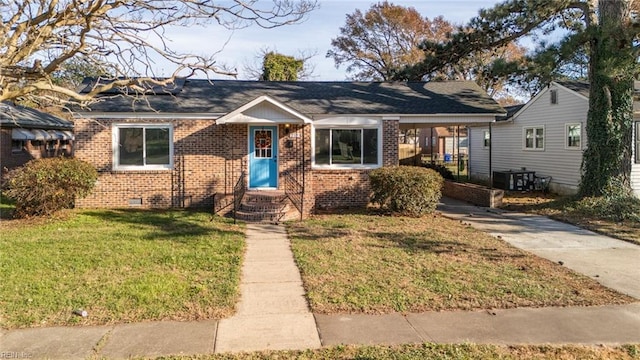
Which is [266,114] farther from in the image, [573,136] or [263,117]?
[573,136]

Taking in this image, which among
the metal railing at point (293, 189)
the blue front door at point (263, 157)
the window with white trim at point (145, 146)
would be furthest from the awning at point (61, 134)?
the metal railing at point (293, 189)

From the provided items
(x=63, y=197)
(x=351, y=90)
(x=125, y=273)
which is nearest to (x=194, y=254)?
A: (x=125, y=273)

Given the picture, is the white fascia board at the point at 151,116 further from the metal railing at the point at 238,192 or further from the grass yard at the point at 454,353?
the grass yard at the point at 454,353

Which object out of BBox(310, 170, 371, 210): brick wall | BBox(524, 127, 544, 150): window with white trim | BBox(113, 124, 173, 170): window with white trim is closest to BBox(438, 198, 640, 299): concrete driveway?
BBox(310, 170, 371, 210): brick wall

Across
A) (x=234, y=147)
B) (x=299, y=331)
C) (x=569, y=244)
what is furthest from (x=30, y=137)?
(x=569, y=244)

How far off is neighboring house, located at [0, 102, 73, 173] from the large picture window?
1076 centimetres

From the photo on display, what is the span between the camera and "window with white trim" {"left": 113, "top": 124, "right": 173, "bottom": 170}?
1357 cm

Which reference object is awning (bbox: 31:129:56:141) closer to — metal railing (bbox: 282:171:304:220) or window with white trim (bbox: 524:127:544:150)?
metal railing (bbox: 282:171:304:220)

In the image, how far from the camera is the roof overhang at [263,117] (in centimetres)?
1252

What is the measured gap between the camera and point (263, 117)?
12.8 metres

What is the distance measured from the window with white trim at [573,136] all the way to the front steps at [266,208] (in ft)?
35.0

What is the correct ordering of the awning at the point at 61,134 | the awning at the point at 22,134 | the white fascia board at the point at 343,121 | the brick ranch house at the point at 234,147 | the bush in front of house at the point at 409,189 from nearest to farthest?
1. the bush in front of house at the point at 409,189
2. the brick ranch house at the point at 234,147
3. the white fascia board at the point at 343,121
4. the awning at the point at 22,134
5. the awning at the point at 61,134

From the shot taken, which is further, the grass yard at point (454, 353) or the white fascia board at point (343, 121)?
the white fascia board at point (343, 121)

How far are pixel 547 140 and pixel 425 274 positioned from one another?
13.8 meters
